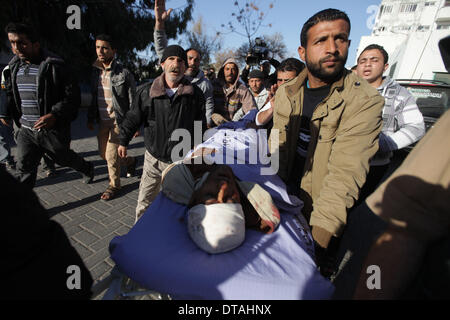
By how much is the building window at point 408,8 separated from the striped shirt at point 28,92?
55980 millimetres

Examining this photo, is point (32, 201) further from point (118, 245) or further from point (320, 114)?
point (320, 114)

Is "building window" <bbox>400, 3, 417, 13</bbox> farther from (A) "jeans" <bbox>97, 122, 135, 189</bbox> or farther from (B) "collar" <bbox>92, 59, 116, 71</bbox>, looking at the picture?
(A) "jeans" <bbox>97, 122, 135, 189</bbox>

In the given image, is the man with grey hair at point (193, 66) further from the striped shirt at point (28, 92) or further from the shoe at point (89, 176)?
the shoe at point (89, 176)

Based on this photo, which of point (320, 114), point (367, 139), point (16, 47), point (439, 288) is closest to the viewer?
point (439, 288)

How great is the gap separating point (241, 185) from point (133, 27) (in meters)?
12.9

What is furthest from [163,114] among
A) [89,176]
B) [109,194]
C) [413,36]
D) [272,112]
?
[413,36]

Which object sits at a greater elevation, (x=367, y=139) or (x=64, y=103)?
(x=367, y=139)

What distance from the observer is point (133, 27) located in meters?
11.1

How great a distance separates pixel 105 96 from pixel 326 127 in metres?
3.62

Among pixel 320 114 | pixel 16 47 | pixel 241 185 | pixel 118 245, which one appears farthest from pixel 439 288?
pixel 16 47

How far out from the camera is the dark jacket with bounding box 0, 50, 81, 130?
9.43 ft

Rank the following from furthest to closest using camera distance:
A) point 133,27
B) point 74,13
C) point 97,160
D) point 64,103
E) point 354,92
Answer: point 133,27
point 74,13
point 97,160
point 64,103
point 354,92

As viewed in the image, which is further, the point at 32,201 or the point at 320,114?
the point at 320,114

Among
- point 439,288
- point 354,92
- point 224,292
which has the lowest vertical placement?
point 224,292
